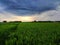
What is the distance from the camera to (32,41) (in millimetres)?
9391

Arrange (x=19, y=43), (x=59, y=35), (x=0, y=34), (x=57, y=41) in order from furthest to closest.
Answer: (x=0, y=34), (x=59, y=35), (x=57, y=41), (x=19, y=43)

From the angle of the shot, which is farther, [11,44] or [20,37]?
[20,37]

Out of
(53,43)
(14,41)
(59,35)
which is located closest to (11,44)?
(14,41)

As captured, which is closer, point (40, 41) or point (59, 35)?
point (40, 41)

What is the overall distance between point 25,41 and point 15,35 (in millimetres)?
1553

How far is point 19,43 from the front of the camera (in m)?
9.13

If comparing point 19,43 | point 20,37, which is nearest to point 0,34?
point 20,37

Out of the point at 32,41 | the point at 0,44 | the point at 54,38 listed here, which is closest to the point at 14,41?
the point at 32,41

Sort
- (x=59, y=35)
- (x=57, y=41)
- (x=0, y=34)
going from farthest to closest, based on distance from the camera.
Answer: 1. (x=0, y=34)
2. (x=59, y=35)
3. (x=57, y=41)

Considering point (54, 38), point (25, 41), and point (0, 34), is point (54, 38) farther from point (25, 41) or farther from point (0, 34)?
point (0, 34)

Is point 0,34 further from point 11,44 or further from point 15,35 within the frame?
point 11,44

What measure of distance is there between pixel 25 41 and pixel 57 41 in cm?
186

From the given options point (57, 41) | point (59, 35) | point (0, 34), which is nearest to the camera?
point (57, 41)

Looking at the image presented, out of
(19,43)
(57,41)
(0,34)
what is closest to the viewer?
(19,43)
